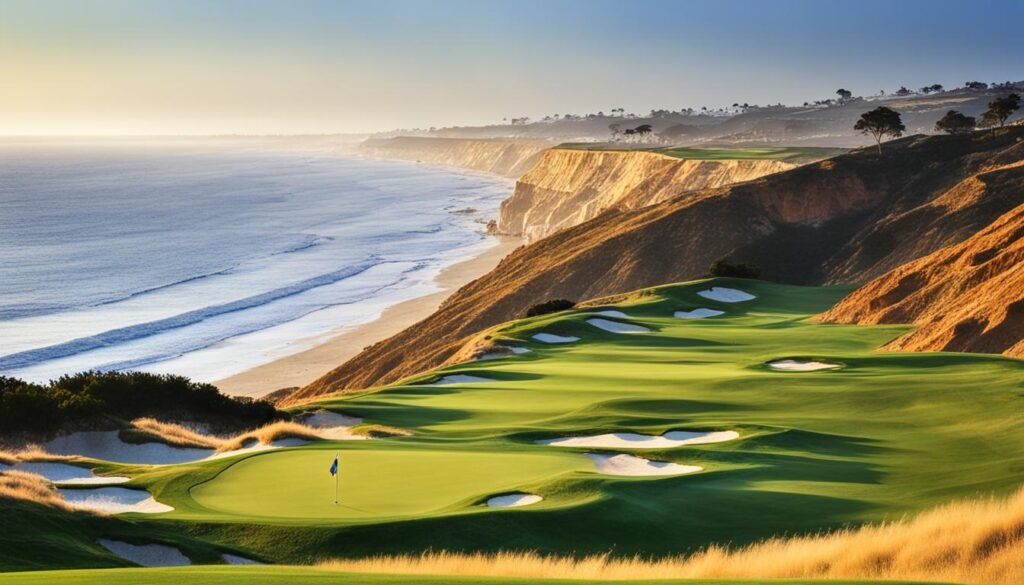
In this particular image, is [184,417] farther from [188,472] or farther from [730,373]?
[730,373]

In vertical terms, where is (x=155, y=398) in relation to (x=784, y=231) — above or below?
below

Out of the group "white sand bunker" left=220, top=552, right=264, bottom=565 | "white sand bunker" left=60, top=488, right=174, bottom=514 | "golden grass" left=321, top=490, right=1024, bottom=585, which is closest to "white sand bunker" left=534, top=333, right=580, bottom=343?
"white sand bunker" left=60, top=488, right=174, bottom=514

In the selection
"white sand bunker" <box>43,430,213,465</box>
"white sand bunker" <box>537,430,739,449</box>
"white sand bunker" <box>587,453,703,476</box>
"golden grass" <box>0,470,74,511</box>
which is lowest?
"white sand bunker" <box>43,430,213,465</box>

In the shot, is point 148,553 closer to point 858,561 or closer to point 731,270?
point 858,561

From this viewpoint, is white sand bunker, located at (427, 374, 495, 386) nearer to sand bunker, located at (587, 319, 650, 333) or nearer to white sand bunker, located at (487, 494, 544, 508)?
sand bunker, located at (587, 319, 650, 333)

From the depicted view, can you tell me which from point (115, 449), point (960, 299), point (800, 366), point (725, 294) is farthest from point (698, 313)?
point (115, 449)

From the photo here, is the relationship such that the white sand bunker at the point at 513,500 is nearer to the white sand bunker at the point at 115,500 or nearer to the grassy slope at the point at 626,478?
the grassy slope at the point at 626,478
